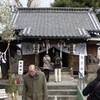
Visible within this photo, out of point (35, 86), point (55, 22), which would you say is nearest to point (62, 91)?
point (35, 86)

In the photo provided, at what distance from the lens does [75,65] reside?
2119 centimetres

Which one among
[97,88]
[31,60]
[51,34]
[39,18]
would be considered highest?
[39,18]

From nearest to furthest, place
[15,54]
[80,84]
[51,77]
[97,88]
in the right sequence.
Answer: [97,88]
[80,84]
[51,77]
[15,54]

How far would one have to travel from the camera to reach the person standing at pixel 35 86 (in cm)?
880

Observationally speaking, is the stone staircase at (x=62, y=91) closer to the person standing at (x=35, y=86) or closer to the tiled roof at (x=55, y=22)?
the tiled roof at (x=55, y=22)

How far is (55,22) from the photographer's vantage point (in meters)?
22.5

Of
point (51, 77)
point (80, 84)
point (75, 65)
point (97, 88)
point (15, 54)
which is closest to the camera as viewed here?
point (97, 88)

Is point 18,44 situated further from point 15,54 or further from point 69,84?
point 69,84

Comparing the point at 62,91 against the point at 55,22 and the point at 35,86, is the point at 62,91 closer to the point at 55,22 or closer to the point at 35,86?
the point at 35,86

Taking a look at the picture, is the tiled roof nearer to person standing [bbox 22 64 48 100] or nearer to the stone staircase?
the stone staircase

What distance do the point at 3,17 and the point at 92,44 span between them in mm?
7052

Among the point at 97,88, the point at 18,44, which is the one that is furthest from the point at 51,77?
the point at 97,88

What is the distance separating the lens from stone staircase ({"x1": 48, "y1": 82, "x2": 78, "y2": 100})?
1527cm

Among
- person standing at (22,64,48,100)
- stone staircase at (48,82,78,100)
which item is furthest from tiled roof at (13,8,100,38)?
person standing at (22,64,48,100)
